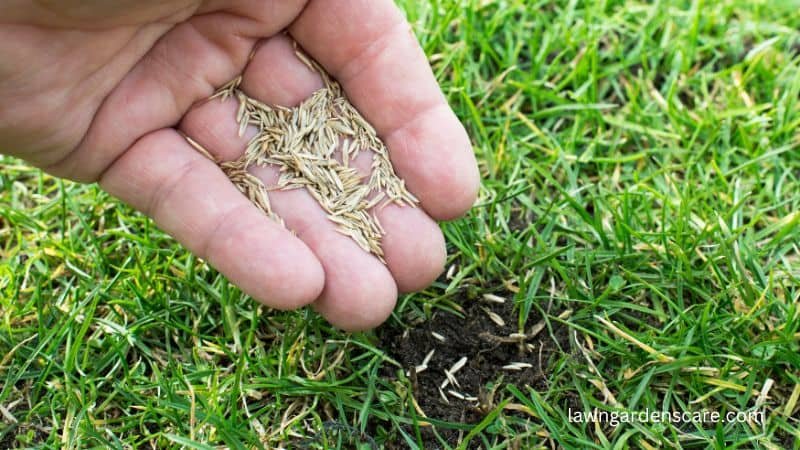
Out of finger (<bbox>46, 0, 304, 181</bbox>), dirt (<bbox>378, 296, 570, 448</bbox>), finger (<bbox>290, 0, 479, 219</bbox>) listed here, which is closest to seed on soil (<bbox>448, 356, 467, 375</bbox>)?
dirt (<bbox>378, 296, 570, 448</bbox>)

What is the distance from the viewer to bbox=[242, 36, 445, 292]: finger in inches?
91.7

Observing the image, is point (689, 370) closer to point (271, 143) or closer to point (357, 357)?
point (357, 357)

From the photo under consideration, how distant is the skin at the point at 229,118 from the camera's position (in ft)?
7.16

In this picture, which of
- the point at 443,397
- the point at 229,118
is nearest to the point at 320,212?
the point at 229,118

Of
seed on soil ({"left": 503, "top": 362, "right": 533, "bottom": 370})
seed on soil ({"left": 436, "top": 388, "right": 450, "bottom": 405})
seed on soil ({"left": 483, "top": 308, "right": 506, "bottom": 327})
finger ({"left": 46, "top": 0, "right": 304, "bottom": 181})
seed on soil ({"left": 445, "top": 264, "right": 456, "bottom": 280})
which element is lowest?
seed on soil ({"left": 436, "top": 388, "right": 450, "bottom": 405})

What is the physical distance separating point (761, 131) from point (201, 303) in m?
2.02

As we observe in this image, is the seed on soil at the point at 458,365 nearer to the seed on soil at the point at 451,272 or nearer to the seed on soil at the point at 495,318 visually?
the seed on soil at the point at 495,318

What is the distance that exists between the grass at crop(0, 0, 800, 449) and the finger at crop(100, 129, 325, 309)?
24 centimetres

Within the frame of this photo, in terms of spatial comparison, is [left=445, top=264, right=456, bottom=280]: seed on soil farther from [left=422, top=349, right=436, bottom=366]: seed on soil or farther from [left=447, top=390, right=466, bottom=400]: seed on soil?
[left=447, top=390, right=466, bottom=400]: seed on soil

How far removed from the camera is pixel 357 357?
239 centimetres

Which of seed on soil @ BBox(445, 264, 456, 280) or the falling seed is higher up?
seed on soil @ BBox(445, 264, 456, 280)

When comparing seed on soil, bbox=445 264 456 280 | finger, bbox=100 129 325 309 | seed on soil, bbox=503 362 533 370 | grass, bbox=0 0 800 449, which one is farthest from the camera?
seed on soil, bbox=445 264 456 280

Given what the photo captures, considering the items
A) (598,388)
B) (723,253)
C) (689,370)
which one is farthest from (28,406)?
(723,253)

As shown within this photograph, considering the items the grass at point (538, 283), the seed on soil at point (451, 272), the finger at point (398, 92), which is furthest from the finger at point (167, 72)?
the seed on soil at point (451, 272)
